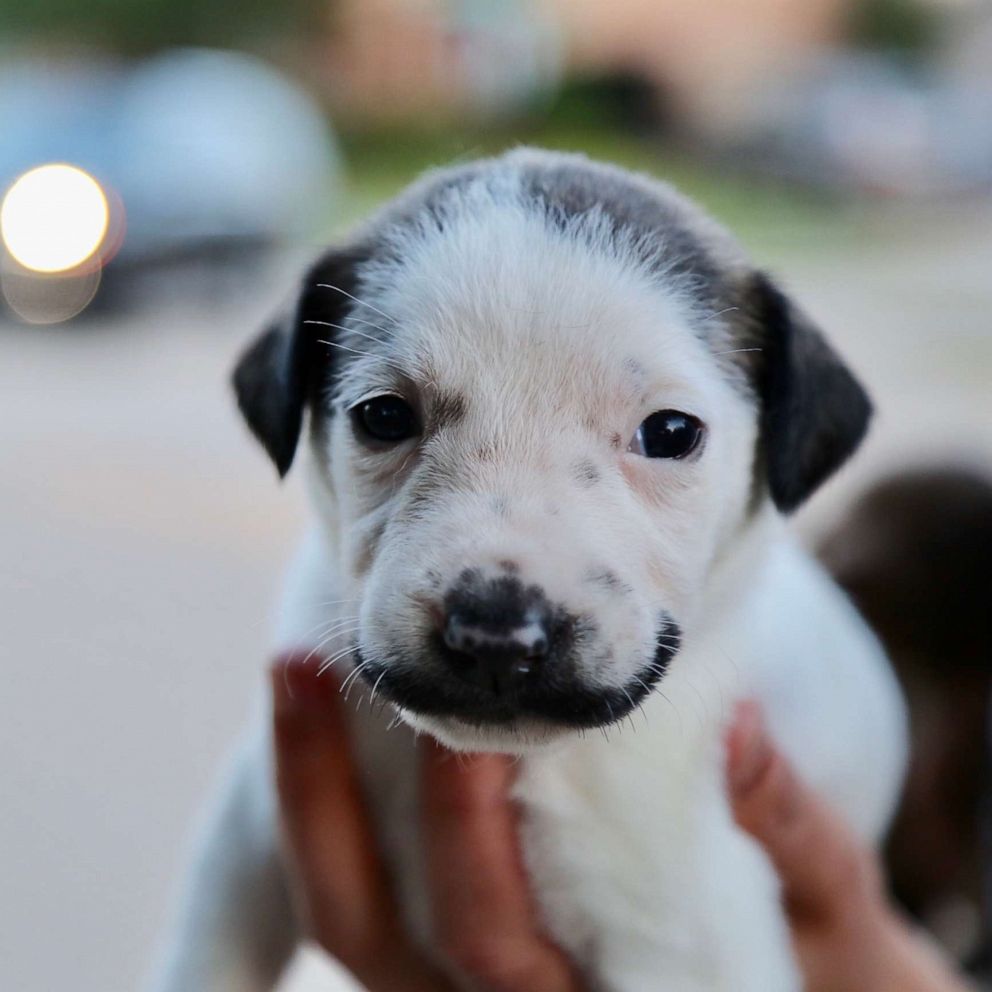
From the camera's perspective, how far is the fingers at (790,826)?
4.31ft

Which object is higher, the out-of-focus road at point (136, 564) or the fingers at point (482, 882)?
Answer: the fingers at point (482, 882)

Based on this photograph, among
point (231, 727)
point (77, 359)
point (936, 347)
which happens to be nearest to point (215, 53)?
point (77, 359)

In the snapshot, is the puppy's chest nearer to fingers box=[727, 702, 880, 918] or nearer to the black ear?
fingers box=[727, 702, 880, 918]

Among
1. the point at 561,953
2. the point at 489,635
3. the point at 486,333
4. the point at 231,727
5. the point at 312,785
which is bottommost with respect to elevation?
the point at 231,727

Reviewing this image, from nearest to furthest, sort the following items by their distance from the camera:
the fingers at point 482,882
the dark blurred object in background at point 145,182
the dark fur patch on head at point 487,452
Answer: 1. the dark fur patch on head at point 487,452
2. the fingers at point 482,882
3. the dark blurred object in background at point 145,182

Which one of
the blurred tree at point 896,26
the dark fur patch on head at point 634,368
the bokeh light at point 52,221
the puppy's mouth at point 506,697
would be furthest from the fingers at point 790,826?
the blurred tree at point 896,26

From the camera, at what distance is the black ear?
4.25 ft

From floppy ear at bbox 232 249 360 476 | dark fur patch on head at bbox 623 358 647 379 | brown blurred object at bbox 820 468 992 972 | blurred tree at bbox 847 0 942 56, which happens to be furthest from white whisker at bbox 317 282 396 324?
blurred tree at bbox 847 0 942 56

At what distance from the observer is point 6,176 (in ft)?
14.2

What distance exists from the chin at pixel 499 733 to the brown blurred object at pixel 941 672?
0.99m

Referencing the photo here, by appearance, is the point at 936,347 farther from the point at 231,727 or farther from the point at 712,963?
the point at 712,963

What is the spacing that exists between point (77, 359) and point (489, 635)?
141 inches

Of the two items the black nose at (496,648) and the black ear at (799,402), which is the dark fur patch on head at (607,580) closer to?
the black nose at (496,648)

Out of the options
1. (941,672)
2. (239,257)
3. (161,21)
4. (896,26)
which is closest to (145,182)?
(239,257)
